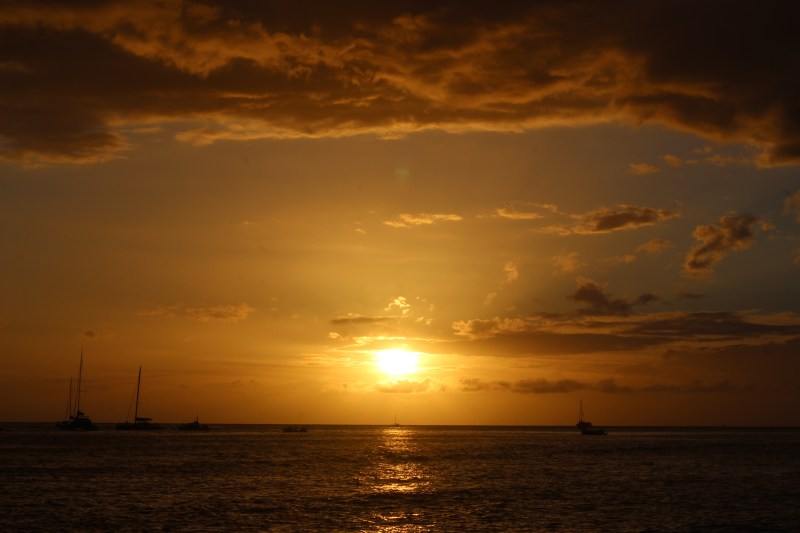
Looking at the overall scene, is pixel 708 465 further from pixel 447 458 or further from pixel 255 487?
pixel 255 487

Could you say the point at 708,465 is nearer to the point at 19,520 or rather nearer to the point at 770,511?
the point at 770,511

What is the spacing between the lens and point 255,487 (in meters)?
77.9

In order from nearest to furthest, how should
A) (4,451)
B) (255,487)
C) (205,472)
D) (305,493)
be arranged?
1. (305,493)
2. (255,487)
3. (205,472)
4. (4,451)

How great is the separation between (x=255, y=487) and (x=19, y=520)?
26.2 m

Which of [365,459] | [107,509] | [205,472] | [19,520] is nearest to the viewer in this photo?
[19,520]

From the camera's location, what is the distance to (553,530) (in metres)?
51.4

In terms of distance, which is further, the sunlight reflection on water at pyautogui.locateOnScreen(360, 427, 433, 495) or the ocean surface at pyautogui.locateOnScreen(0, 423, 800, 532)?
the sunlight reflection on water at pyautogui.locateOnScreen(360, 427, 433, 495)

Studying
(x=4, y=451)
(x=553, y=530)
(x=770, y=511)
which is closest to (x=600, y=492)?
(x=770, y=511)

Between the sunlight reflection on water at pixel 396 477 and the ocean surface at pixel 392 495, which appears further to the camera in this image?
the sunlight reflection on water at pixel 396 477

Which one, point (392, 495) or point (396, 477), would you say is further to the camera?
point (396, 477)

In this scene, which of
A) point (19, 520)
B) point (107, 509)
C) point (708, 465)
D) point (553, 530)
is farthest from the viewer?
point (708, 465)

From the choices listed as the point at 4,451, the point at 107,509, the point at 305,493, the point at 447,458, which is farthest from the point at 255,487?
the point at 4,451

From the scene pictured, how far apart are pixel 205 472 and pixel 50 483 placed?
2042cm

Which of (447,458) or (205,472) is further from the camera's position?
(447,458)
